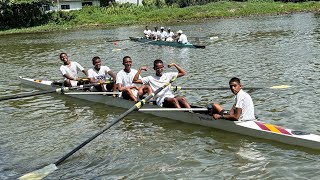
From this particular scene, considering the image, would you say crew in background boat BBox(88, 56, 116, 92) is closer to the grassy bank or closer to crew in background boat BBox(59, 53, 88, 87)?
crew in background boat BBox(59, 53, 88, 87)

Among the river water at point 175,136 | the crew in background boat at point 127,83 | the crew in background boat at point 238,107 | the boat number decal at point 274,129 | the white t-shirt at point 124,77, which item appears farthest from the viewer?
the white t-shirt at point 124,77

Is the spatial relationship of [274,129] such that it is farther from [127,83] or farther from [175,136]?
[127,83]

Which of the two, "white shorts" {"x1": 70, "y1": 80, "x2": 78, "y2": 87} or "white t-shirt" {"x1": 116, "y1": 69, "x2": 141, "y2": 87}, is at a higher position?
"white t-shirt" {"x1": 116, "y1": 69, "x2": 141, "y2": 87}

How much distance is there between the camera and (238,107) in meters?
10.0

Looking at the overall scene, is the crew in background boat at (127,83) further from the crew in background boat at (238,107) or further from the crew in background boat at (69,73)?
the crew in background boat at (238,107)

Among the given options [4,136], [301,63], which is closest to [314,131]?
[4,136]

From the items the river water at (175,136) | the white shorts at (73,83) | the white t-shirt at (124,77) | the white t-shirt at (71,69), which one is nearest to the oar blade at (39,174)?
the river water at (175,136)

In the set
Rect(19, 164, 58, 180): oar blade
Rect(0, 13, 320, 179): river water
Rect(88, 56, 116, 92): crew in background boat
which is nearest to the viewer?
Rect(19, 164, 58, 180): oar blade

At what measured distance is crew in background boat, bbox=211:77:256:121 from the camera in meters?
9.85

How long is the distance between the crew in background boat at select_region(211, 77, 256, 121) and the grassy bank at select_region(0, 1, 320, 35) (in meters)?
53.6

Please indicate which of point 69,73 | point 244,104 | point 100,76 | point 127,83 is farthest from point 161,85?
point 69,73

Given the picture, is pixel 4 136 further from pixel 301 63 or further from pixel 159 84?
pixel 301 63

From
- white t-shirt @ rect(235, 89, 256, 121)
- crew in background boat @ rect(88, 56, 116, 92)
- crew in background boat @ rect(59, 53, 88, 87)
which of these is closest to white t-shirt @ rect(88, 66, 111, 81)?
crew in background boat @ rect(88, 56, 116, 92)

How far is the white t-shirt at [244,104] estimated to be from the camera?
32.4 ft
